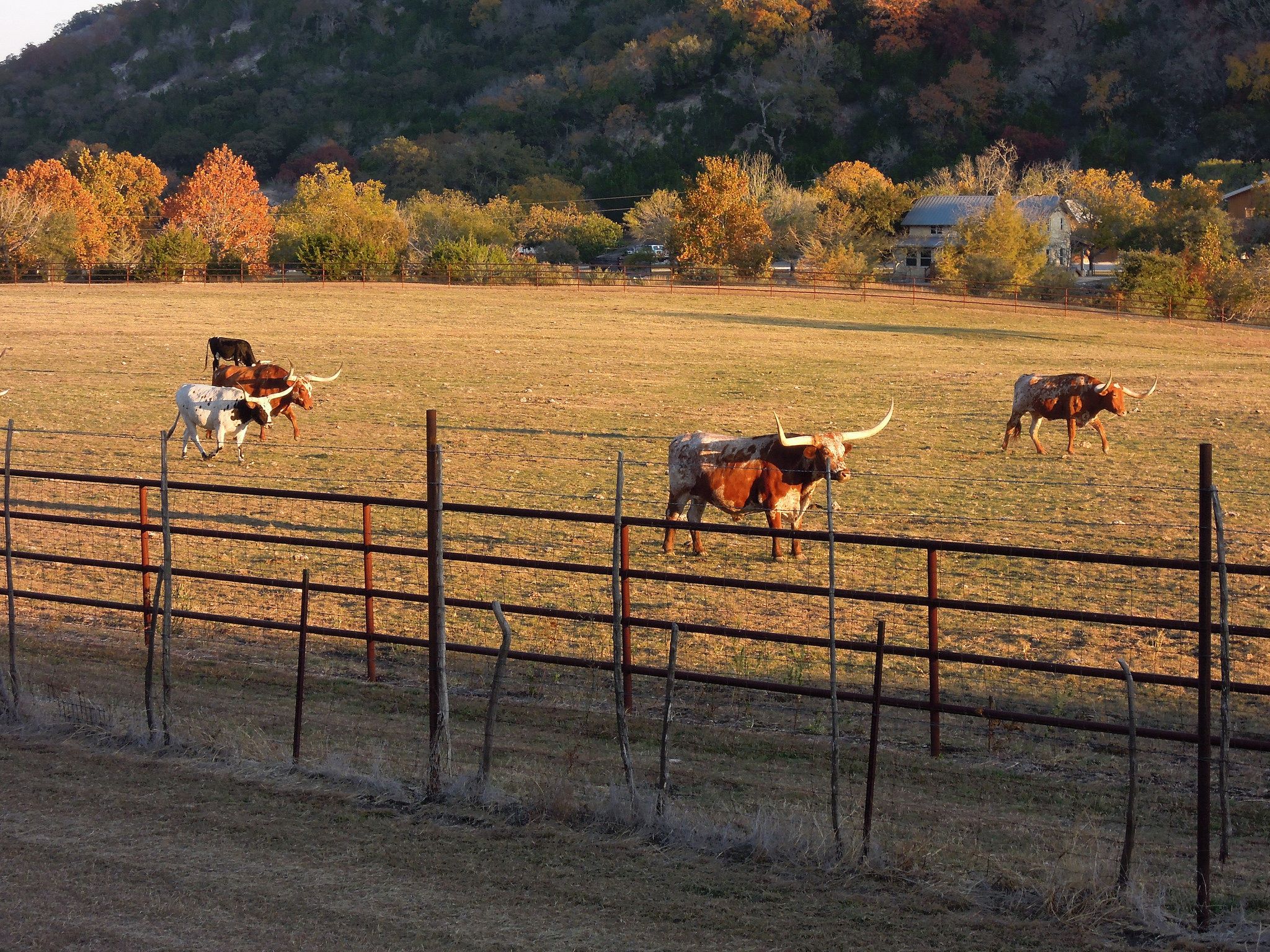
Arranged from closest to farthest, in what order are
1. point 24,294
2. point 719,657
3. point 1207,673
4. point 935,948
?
point 935,948 < point 1207,673 < point 719,657 < point 24,294

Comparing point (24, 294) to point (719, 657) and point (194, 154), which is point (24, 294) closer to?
point (719, 657)

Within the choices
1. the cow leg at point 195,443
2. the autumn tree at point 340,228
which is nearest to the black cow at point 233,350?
the cow leg at point 195,443

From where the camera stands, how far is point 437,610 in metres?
6.80

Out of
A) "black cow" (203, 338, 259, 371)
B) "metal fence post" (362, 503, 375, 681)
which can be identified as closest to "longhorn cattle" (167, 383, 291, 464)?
"black cow" (203, 338, 259, 371)

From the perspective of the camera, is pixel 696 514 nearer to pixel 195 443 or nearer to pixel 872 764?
pixel 872 764

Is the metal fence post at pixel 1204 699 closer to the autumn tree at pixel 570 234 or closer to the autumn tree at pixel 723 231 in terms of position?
the autumn tree at pixel 723 231

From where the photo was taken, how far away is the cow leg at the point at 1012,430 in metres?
18.5

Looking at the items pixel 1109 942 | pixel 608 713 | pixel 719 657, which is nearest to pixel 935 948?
pixel 1109 942

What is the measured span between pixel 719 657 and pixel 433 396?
1577cm

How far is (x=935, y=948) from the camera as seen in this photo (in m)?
4.92

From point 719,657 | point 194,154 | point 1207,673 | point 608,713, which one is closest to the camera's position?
point 1207,673

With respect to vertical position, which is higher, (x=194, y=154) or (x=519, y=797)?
(x=194, y=154)

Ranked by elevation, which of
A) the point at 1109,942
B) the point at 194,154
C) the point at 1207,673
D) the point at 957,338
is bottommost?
the point at 1109,942

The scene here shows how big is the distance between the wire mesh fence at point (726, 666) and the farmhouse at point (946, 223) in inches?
2228
